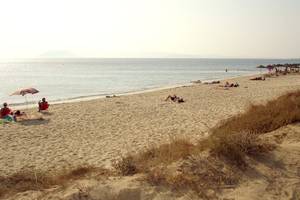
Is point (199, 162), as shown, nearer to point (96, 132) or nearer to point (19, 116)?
point (96, 132)

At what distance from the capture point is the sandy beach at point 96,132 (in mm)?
7945

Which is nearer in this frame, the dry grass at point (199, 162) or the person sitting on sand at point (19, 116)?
the dry grass at point (199, 162)

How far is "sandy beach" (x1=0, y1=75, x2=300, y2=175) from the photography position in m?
7.95

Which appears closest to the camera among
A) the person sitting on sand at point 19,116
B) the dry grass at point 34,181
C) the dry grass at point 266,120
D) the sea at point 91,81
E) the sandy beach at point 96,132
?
the dry grass at point 34,181

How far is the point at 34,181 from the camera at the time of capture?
16.2 feet

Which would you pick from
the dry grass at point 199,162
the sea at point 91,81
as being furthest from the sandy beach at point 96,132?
the sea at point 91,81

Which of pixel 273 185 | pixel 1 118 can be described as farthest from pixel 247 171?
pixel 1 118

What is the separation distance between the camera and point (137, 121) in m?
12.8

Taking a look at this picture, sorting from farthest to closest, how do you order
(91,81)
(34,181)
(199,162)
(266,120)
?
(91,81) < (266,120) < (34,181) < (199,162)

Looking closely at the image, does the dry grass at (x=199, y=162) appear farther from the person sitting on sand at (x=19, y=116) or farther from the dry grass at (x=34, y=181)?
the person sitting on sand at (x=19, y=116)

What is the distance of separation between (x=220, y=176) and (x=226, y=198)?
0.43 m

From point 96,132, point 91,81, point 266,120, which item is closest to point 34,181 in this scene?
point 266,120

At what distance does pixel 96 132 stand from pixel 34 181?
6138mm

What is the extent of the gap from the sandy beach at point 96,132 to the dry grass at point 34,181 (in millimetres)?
1115
